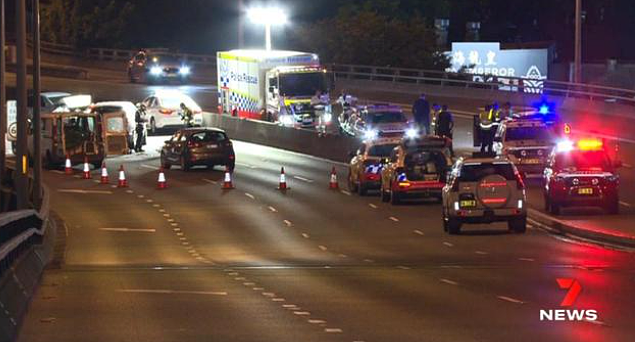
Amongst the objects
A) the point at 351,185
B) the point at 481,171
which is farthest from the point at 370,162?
the point at 481,171

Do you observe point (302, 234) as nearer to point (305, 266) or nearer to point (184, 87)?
point (305, 266)

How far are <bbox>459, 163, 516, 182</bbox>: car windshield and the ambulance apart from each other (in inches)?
1002

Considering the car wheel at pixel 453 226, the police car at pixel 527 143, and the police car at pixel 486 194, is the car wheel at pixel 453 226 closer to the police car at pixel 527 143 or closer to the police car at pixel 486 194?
the police car at pixel 486 194

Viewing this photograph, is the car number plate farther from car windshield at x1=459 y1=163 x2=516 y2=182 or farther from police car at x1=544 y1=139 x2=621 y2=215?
police car at x1=544 y1=139 x2=621 y2=215

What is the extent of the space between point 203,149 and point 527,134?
12463mm

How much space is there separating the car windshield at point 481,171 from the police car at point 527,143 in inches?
319

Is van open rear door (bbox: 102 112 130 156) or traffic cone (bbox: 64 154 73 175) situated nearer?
traffic cone (bbox: 64 154 73 175)

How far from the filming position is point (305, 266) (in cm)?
2455

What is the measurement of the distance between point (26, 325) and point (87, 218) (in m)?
19.0

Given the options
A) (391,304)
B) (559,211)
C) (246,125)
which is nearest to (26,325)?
(391,304)

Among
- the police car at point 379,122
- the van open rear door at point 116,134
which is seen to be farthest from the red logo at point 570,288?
the van open rear door at point 116,134

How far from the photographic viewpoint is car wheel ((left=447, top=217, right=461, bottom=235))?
29.7 m

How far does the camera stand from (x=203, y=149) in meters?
46.1

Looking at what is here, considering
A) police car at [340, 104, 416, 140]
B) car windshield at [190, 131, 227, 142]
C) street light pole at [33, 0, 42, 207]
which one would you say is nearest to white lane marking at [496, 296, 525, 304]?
street light pole at [33, 0, 42, 207]
